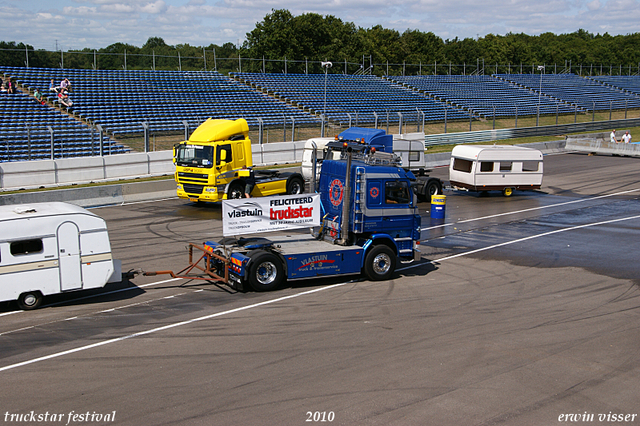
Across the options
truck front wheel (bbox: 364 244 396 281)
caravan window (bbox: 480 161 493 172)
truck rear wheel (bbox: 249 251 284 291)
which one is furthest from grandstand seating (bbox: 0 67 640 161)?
truck front wheel (bbox: 364 244 396 281)

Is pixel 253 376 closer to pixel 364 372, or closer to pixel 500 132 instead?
pixel 364 372

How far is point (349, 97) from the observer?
55500 mm

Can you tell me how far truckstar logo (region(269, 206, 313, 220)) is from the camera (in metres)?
14.0

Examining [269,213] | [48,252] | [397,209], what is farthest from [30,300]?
[397,209]

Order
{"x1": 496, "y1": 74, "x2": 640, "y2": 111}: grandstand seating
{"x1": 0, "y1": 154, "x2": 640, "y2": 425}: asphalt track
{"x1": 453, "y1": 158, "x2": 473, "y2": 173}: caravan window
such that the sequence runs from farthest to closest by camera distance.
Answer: {"x1": 496, "y1": 74, "x2": 640, "y2": 111}: grandstand seating → {"x1": 453, "y1": 158, "x2": 473, "y2": 173}: caravan window → {"x1": 0, "y1": 154, "x2": 640, "y2": 425}: asphalt track

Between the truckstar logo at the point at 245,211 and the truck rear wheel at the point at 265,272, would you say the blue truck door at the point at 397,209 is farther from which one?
the truckstar logo at the point at 245,211

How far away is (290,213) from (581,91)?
74839 mm

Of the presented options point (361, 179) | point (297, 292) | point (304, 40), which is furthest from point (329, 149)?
point (304, 40)

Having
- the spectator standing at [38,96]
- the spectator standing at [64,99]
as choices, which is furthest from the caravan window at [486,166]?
the spectator standing at [38,96]

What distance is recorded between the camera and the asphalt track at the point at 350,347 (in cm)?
795

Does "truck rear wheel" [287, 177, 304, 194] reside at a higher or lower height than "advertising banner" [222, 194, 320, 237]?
lower

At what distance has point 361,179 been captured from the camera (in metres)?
14.2

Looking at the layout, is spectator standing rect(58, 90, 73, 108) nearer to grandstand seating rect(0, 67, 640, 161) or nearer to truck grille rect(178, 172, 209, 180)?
grandstand seating rect(0, 67, 640, 161)

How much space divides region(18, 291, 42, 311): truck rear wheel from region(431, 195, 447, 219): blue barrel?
14.0 meters
